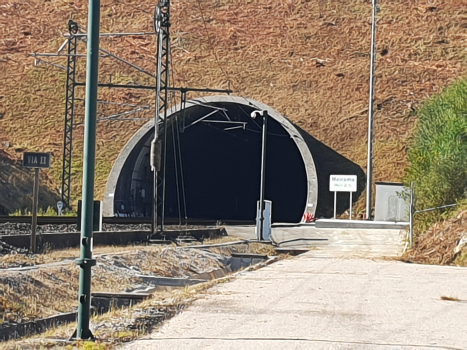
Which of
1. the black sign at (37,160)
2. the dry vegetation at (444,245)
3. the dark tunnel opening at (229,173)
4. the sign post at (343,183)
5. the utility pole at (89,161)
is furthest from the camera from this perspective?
the dark tunnel opening at (229,173)

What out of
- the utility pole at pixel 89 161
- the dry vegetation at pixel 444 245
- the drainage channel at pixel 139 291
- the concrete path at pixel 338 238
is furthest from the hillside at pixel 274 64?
the utility pole at pixel 89 161

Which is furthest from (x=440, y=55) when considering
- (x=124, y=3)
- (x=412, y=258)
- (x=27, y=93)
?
(x=412, y=258)

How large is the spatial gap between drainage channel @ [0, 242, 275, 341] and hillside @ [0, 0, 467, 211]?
70.2 ft

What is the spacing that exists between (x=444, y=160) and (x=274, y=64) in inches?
1035

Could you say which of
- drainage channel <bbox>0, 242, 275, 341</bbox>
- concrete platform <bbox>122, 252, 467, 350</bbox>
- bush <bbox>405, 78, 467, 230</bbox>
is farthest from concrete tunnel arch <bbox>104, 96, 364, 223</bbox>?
concrete platform <bbox>122, 252, 467, 350</bbox>

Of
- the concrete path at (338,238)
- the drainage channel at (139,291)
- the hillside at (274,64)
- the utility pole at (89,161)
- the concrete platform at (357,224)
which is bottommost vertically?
the drainage channel at (139,291)

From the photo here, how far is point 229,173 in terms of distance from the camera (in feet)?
175

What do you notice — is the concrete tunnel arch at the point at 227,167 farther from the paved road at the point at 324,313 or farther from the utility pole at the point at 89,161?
the utility pole at the point at 89,161

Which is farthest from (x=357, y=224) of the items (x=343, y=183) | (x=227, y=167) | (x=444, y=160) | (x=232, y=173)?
(x=232, y=173)

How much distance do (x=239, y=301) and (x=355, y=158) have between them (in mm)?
33305

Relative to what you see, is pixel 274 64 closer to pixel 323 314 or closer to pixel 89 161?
pixel 323 314

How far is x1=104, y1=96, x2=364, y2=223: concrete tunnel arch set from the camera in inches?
1610

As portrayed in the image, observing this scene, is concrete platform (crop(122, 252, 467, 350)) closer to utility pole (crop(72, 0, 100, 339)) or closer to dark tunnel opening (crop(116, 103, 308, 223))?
utility pole (crop(72, 0, 100, 339))

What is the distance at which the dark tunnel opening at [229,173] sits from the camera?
4762 centimetres
